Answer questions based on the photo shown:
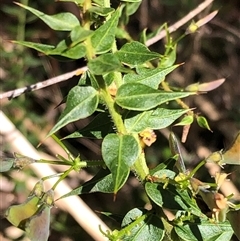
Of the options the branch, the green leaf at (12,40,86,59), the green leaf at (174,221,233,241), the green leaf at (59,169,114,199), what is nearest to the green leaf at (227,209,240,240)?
the green leaf at (174,221,233,241)

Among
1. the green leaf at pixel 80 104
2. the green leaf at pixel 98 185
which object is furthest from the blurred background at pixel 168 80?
the green leaf at pixel 80 104

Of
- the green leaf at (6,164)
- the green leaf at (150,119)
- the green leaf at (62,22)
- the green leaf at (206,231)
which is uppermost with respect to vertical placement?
the green leaf at (62,22)

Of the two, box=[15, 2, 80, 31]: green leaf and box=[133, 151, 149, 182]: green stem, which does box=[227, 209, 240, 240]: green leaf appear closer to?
box=[133, 151, 149, 182]: green stem

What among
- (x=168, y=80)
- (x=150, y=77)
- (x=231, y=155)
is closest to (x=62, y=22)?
(x=150, y=77)

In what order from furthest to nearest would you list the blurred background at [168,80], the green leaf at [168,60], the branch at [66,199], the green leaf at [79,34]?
the blurred background at [168,80] < the branch at [66,199] < the green leaf at [168,60] < the green leaf at [79,34]

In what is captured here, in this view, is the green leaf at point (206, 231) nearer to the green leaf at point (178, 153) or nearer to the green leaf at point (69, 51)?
the green leaf at point (178, 153)

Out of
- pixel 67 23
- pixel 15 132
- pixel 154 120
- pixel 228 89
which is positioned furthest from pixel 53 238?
pixel 67 23

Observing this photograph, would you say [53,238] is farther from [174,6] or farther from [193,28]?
[193,28]
